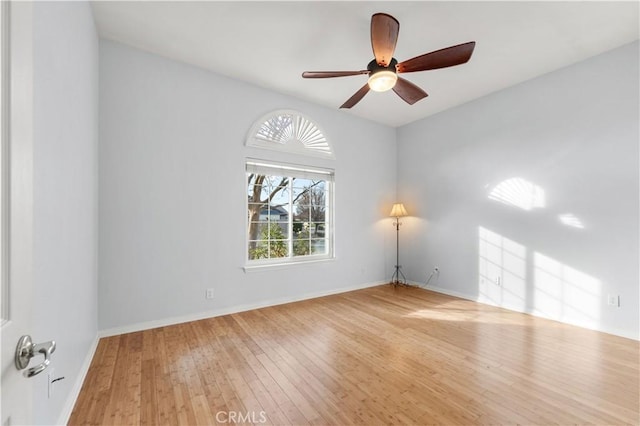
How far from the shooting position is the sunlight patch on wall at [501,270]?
11.5ft

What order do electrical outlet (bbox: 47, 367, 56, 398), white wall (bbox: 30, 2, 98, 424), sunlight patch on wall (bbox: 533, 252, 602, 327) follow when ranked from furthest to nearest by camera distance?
sunlight patch on wall (bbox: 533, 252, 602, 327)
electrical outlet (bbox: 47, 367, 56, 398)
white wall (bbox: 30, 2, 98, 424)

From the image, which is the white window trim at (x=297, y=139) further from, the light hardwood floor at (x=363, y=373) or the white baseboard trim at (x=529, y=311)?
the white baseboard trim at (x=529, y=311)

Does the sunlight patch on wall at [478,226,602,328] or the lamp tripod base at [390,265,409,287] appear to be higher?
the sunlight patch on wall at [478,226,602,328]

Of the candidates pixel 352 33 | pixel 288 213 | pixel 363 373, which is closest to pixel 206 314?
pixel 288 213

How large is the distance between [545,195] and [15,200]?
4.40 metres

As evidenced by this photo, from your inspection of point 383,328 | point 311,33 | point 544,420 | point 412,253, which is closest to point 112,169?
point 311,33

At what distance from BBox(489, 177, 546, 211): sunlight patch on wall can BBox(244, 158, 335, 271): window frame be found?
2377mm

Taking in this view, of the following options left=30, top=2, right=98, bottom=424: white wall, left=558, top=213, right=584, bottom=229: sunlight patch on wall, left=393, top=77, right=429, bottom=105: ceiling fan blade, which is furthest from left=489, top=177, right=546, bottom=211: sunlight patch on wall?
left=30, top=2, right=98, bottom=424: white wall

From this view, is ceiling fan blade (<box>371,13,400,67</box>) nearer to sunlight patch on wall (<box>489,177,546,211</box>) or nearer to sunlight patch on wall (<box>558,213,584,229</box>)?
sunlight patch on wall (<box>489,177,546,211</box>)

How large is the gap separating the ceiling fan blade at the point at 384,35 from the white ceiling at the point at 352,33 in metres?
0.46

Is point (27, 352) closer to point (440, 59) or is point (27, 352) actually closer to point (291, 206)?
point (440, 59)

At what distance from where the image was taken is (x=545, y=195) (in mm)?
3291

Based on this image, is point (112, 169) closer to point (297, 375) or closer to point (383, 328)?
point (297, 375)

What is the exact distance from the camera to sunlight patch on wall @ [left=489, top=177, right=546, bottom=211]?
11.0ft
